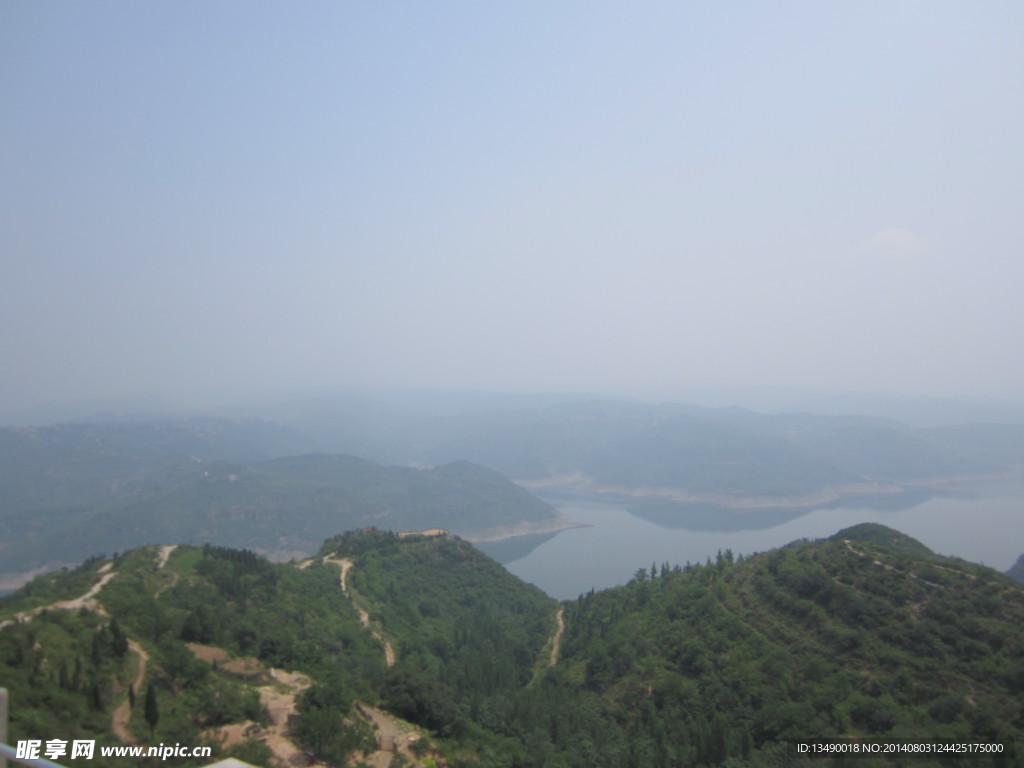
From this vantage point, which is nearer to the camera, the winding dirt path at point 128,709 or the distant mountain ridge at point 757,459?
the winding dirt path at point 128,709

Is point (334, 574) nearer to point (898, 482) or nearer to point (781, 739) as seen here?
point (781, 739)

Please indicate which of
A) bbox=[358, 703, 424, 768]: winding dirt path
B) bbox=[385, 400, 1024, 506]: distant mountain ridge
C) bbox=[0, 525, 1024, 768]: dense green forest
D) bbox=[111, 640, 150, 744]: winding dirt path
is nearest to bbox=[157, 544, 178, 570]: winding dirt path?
bbox=[0, 525, 1024, 768]: dense green forest

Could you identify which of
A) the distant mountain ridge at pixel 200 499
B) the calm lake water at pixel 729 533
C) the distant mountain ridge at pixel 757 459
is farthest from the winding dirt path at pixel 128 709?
the distant mountain ridge at pixel 757 459

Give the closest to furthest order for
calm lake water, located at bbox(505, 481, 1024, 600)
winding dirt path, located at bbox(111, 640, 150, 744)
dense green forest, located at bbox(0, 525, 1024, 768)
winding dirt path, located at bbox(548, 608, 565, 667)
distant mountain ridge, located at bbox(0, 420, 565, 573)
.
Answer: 1. winding dirt path, located at bbox(111, 640, 150, 744)
2. dense green forest, located at bbox(0, 525, 1024, 768)
3. winding dirt path, located at bbox(548, 608, 565, 667)
4. calm lake water, located at bbox(505, 481, 1024, 600)
5. distant mountain ridge, located at bbox(0, 420, 565, 573)

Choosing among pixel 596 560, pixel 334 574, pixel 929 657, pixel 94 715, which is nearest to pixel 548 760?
pixel 94 715

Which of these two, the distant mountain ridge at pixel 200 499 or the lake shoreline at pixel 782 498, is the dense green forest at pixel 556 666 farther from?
the lake shoreline at pixel 782 498

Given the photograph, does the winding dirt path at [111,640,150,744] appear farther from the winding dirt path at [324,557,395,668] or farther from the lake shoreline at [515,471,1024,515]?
the lake shoreline at [515,471,1024,515]
